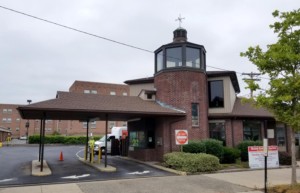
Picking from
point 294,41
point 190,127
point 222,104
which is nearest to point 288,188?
point 294,41

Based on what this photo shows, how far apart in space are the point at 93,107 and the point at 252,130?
13.3 m

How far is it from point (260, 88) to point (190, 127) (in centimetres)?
901

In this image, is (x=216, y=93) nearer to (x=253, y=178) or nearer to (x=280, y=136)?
(x=280, y=136)

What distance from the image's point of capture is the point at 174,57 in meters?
22.6

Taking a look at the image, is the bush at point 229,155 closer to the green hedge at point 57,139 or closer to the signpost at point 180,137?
the signpost at point 180,137

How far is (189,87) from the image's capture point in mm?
21844

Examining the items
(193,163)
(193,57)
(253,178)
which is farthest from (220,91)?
(253,178)

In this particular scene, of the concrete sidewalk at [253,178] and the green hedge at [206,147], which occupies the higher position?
the green hedge at [206,147]

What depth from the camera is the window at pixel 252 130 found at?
23.7 metres

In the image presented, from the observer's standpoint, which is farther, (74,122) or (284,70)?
(74,122)

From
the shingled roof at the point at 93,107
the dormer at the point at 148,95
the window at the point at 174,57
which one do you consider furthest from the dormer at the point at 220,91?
the dormer at the point at 148,95

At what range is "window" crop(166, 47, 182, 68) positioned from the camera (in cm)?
2242

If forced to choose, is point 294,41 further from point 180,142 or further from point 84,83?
point 84,83

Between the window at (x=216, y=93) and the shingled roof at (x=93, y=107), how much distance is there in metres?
4.09
